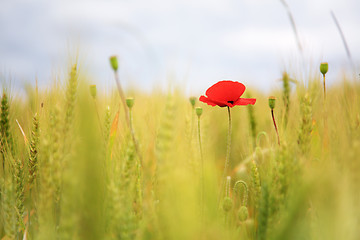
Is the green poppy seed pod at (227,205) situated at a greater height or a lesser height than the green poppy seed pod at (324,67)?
lesser

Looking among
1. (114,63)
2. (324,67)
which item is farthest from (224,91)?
(114,63)

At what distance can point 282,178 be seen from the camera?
2.93 ft

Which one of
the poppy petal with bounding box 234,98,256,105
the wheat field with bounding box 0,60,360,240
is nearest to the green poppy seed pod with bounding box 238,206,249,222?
the wheat field with bounding box 0,60,360,240

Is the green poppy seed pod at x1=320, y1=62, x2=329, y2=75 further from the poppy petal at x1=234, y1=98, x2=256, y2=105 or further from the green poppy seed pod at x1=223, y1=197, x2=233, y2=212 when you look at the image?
the green poppy seed pod at x1=223, y1=197, x2=233, y2=212

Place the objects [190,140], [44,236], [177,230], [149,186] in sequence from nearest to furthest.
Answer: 1. [177,230]
2. [44,236]
3. [149,186]
4. [190,140]

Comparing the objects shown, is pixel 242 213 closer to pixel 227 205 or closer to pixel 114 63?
pixel 227 205

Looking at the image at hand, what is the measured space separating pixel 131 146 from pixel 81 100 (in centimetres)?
19

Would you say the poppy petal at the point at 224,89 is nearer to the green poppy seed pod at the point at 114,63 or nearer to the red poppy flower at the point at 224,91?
the red poppy flower at the point at 224,91

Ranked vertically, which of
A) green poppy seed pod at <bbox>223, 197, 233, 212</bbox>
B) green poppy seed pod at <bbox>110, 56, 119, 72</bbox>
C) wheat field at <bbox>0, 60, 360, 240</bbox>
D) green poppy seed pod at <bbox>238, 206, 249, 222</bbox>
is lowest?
green poppy seed pod at <bbox>238, 206, 249, 222</bbox>

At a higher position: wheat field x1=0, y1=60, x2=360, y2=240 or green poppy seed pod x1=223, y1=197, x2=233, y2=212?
wheat field x1=0, y1=60, x2=360, y2=240

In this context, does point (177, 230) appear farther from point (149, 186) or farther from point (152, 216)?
point (149, 186)

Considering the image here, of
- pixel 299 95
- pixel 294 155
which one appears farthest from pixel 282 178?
pixel 299 95

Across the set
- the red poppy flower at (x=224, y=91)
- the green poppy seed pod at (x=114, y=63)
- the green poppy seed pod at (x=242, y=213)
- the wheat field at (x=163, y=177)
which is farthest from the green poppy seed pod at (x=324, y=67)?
the green poppy seed pod at (x=114, y=63)

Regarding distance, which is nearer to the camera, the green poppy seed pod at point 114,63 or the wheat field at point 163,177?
the wheat field at point 163,177
